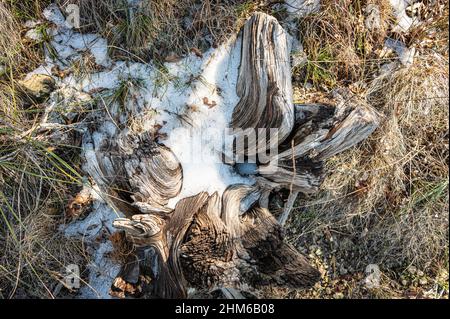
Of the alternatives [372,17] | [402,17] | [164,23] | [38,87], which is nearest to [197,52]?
[164,23]

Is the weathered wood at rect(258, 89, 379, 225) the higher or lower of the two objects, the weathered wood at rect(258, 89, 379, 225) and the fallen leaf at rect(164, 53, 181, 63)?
the lower

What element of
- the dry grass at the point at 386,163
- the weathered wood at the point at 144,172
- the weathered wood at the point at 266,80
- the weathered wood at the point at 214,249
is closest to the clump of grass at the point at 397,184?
the dry grass at the point at 386,163

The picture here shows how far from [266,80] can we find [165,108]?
0.85 meters

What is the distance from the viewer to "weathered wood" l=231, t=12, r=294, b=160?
2705mm

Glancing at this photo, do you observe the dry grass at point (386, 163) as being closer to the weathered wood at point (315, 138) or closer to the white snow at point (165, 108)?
the weathered wood at point (315, 138)

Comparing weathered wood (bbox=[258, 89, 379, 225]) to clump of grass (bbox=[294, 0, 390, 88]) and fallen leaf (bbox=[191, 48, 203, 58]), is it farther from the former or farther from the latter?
fallen leaf (bbox=[191, 48, 203, 58])

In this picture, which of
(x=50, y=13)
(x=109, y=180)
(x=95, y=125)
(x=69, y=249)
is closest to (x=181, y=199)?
(x=109, y=180)

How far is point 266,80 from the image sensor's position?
2727mm

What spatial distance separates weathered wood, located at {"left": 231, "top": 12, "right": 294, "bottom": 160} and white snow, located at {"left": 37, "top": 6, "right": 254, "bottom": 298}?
0.18 meters

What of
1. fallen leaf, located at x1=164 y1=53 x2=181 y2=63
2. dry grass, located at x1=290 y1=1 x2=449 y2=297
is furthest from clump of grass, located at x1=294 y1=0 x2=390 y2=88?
fallen leaf, located at x1=164 y1=53 x2=181 y2=63

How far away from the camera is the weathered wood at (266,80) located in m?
2.71

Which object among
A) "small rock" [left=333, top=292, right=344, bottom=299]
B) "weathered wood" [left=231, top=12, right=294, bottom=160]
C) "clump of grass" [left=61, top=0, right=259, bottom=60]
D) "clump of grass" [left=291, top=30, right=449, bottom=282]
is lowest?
"small rock" [left=333, top=292, right=344, bottom=299]

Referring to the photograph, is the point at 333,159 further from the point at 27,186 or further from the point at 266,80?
the point at 27,186

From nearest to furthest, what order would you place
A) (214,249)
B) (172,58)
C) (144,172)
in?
(214,249), (144,172), (172,58)
